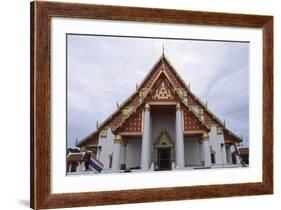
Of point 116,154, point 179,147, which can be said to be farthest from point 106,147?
point 179,147

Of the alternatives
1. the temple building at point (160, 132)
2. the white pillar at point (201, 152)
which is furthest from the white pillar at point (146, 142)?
the white pillar at point (201, 152)

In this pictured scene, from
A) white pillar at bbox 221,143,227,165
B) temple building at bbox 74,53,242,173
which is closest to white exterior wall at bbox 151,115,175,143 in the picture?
temple building at bbox 74,53,242,173

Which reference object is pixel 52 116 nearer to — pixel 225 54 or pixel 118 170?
pixel 118 170

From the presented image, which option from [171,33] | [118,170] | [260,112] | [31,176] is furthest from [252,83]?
[31,176]

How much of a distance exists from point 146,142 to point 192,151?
0.09m

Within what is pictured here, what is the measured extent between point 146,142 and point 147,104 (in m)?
0.07

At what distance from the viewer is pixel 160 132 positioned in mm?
1160

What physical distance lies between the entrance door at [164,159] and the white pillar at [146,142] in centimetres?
2

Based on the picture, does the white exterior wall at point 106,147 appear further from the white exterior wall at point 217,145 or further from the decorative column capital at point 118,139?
the white exterior wall at point 217,145

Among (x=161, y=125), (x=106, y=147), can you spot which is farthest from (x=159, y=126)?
(x=106, y=147)

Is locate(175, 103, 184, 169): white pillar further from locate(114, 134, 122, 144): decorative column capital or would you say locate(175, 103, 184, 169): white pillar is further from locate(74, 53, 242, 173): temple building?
locate(114, 134, 122, 144): decorative column capital

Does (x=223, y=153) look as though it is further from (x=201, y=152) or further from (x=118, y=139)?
(x=118, y=139)

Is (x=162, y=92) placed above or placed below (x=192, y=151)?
above

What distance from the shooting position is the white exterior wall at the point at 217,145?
1.20 m
